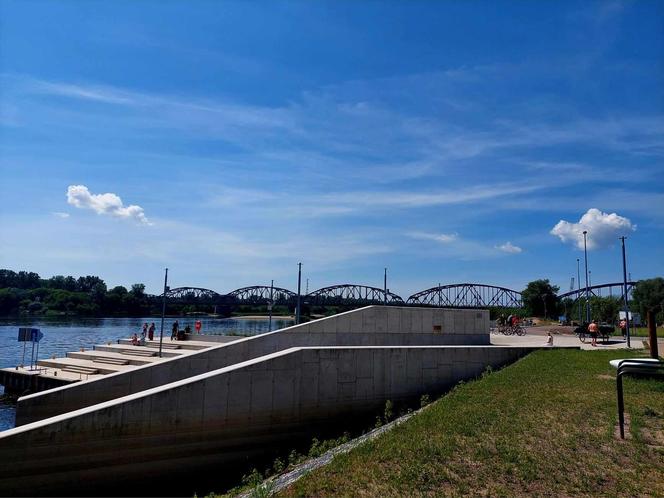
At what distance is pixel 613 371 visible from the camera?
12586mm

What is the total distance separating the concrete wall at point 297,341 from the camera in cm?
1379

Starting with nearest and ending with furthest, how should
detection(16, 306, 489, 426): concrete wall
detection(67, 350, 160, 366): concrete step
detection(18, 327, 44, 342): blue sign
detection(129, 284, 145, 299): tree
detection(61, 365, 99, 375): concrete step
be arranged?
detection(16, 306, 489, 426): concrete wall
detection(61, 365, 99, 375): concrete step
detection(67, 350, 160, 366): concrete step
detection(18, 327, 44, 342): blue sign
detection(129, 284, 145, 299): tree

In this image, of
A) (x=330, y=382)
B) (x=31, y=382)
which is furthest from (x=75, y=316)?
(x=330, y=382)

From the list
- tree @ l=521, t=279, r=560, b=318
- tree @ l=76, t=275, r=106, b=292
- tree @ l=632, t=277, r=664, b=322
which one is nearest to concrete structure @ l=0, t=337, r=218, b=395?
tree @ l=632, t=277, r=664, b=322

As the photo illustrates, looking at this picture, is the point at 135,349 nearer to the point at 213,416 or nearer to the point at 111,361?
the point at 111,361

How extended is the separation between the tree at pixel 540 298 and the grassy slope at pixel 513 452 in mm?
84449

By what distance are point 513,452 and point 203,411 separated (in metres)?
6.15

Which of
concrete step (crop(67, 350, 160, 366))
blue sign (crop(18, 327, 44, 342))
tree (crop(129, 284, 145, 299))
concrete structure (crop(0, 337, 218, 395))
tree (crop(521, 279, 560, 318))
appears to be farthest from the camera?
tree (crop(129, 284, 145, 299))

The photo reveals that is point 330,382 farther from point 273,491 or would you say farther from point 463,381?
point 273,491

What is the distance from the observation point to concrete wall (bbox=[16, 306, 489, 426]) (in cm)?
1379

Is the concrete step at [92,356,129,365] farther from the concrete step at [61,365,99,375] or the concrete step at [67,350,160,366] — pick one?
the concrete step at [61,365,99,375]

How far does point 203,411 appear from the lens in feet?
32.7

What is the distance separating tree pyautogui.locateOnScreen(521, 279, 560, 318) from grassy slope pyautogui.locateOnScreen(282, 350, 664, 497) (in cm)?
8445

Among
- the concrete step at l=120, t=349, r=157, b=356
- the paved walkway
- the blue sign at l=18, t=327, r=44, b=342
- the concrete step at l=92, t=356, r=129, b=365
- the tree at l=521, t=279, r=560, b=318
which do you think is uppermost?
the tree at l=521, t=279, r=560, b=318
